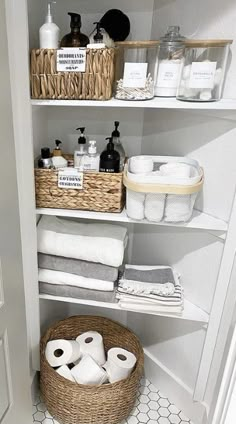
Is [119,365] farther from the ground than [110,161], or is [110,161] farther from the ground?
[110,161]

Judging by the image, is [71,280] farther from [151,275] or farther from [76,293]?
[151,275]

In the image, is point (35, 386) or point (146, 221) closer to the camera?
point (146, 221)

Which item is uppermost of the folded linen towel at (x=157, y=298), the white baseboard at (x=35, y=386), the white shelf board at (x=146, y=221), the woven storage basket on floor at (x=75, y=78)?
the woven storage basket on floor at (x=75, y=78)

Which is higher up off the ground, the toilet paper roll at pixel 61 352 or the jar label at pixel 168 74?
the jar label at pixel 168 74

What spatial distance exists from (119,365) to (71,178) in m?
0.80

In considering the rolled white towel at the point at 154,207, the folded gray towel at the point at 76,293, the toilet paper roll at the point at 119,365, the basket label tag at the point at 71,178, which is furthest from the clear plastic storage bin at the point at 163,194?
the toilet paper roll at the point at 119,365

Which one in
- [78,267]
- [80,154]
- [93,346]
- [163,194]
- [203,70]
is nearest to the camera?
[203,70]

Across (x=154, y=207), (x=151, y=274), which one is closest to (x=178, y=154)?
(x=154, y=207)

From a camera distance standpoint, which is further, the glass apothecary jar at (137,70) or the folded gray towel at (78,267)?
the folded gray towel at (78,267)

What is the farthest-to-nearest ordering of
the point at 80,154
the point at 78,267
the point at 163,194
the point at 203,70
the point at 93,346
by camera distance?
the point at 93,346 < the point at 78,267 < the point at 80,154 < the point at 163,194 < the point at 203,70

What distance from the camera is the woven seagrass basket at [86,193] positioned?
3.47 ft

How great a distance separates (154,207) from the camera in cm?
103

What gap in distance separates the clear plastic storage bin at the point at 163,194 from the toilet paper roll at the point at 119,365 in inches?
25.6

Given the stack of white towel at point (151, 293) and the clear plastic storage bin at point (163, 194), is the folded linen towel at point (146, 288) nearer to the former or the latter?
the stack of white towel at point (151, 293)
